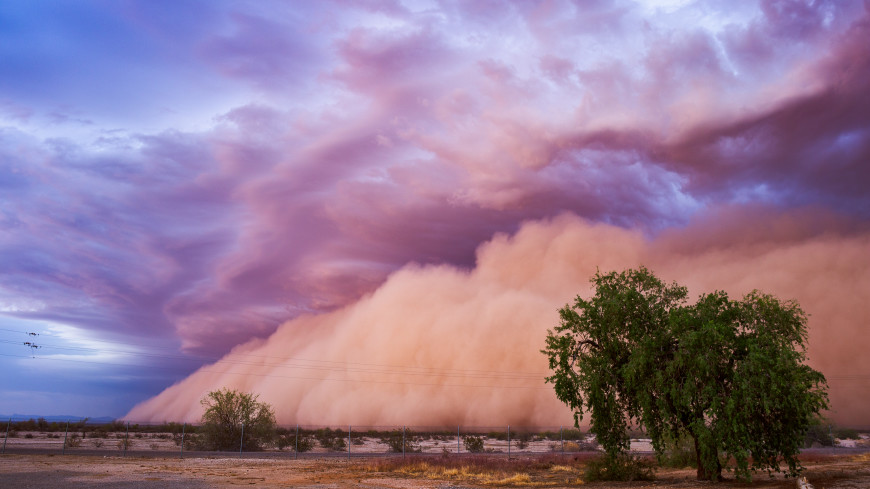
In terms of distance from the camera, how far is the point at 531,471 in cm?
4275

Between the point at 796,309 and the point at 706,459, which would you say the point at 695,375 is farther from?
the point at 796,309

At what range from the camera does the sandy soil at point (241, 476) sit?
27.8m

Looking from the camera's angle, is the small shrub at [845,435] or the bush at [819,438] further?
the small shrub at [845,435]

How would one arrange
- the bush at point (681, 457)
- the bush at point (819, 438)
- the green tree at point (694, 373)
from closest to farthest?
the green tree at point (694, 373), the bush at point (681, 457), the bush at point (819, 438)

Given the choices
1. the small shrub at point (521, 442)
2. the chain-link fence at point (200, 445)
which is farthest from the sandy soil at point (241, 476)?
the small shrub at point (521, 442)

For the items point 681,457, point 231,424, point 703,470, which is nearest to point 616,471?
point 703,470

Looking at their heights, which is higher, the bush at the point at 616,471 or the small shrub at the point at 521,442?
the bush at the point at 616,471

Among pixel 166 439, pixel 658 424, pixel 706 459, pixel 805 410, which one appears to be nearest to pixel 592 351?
pixel 658 424

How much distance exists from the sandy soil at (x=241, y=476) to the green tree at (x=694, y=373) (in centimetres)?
207

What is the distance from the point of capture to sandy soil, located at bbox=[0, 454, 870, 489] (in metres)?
27.8

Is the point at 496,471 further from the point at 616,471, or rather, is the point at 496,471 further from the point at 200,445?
the point at 200,445

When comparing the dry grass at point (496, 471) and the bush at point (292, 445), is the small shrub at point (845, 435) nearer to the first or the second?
the dry grass at point (496, 471)

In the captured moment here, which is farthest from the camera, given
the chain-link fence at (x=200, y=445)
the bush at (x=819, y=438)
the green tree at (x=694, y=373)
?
the bush at (x=819, y=438)

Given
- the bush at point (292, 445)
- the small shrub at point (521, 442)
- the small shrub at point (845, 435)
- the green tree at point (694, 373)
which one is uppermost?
the green tree at point (694, 373)
